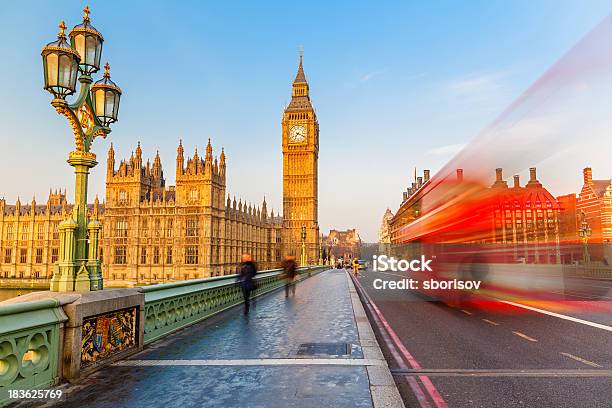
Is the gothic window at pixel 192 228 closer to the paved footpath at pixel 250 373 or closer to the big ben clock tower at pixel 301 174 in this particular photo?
the big ben clock tower at pixel 301 174

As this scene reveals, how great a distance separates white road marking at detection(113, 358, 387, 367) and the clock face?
408 feet

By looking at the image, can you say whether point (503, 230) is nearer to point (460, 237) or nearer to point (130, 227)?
point (460, 237)

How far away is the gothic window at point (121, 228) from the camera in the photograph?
258 ft

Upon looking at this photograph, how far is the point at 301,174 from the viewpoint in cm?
12925

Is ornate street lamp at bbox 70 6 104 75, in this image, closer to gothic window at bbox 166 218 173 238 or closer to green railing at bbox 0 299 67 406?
green railing at bbox 0 299 67 406

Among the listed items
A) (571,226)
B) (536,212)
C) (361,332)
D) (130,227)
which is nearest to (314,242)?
(130,227)

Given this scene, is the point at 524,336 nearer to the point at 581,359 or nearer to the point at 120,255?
the point at 581,359

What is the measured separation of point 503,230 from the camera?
17016 mm

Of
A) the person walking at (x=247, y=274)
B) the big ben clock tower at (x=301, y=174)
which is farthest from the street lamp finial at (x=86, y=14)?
the big ben clock tower at (x=301, y=174)

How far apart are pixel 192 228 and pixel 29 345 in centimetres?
7323

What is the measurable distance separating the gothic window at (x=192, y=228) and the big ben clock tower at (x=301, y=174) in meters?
48.7

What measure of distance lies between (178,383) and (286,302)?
457 inches

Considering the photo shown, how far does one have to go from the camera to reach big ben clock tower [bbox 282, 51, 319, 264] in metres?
126

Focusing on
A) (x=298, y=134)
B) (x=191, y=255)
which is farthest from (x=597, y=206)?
(x=298, y=134)
